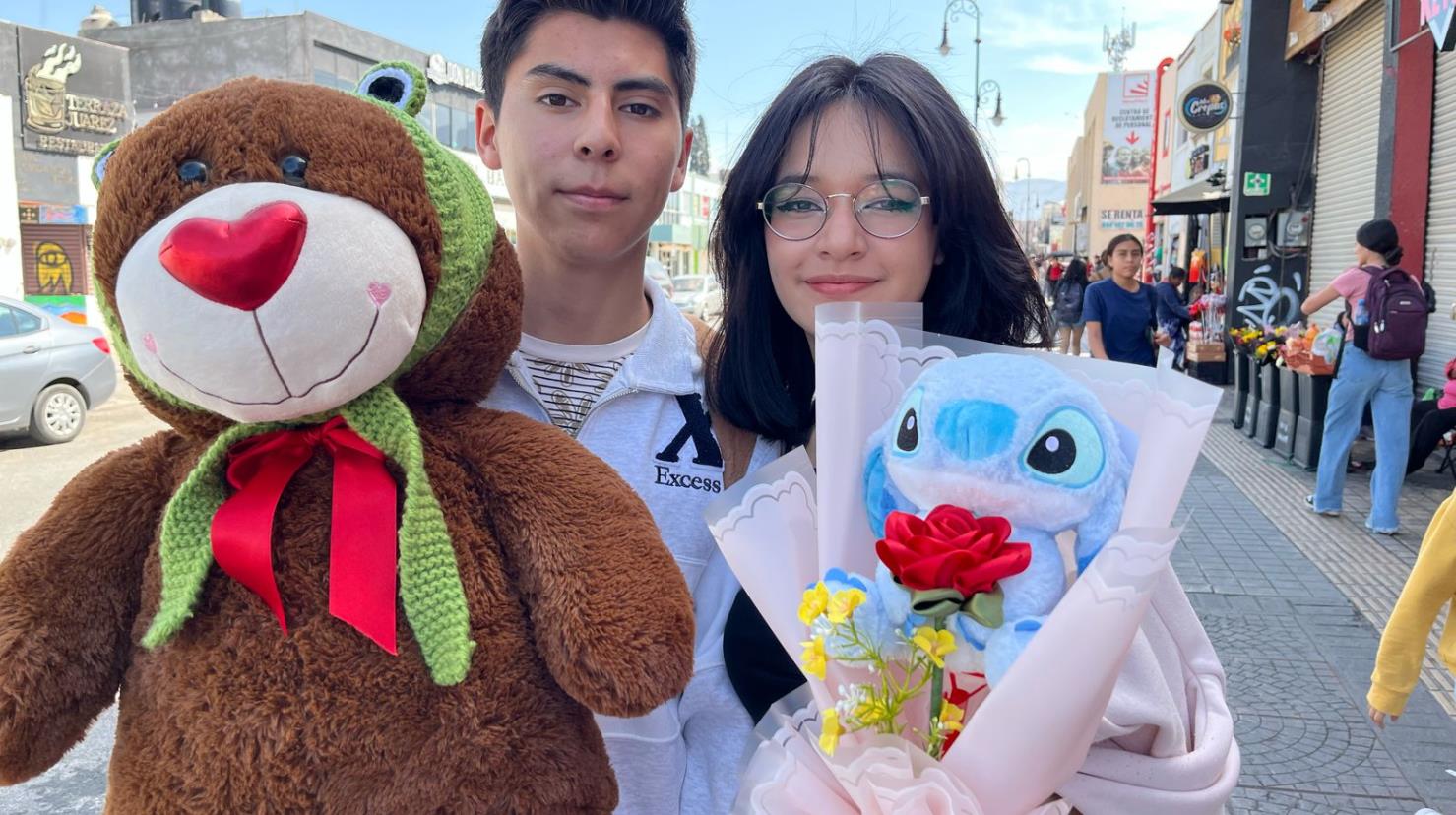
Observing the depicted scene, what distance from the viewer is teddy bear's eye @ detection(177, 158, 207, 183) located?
54.2 inches

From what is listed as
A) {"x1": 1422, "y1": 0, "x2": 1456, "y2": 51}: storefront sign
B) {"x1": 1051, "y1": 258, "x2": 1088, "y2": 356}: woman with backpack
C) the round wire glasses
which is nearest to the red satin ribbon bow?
the round wire glasses

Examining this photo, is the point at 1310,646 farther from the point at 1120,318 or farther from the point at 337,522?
the point at 337,522

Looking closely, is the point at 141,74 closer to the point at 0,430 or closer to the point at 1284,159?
the point at 0,430

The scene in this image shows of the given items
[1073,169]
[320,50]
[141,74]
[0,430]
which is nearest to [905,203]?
[0,430]

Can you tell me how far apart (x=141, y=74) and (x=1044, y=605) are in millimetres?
41414

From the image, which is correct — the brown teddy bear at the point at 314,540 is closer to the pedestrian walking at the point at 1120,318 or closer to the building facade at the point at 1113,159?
the pedestrian walking at the point at 1120,318

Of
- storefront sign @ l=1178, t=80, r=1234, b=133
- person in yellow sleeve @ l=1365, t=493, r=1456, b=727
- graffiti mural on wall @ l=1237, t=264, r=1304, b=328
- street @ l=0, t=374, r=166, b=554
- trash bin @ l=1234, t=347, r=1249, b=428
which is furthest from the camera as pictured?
storefront sign @ l=1178, t=80, r=1234, b=133

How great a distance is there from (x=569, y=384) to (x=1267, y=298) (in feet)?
45.5

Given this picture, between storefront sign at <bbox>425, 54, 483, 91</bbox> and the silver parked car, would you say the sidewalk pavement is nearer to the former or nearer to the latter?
the silver parked car

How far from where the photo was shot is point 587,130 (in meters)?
1.95

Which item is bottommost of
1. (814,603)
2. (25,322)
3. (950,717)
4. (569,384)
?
(25,322)

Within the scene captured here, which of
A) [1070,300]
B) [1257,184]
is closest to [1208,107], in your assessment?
[1257,184]

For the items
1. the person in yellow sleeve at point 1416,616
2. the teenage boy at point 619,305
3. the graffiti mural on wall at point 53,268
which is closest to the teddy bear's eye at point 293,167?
the teenage boy at point 619,305

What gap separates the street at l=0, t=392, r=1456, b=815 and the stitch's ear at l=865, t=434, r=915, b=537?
0.53 m
